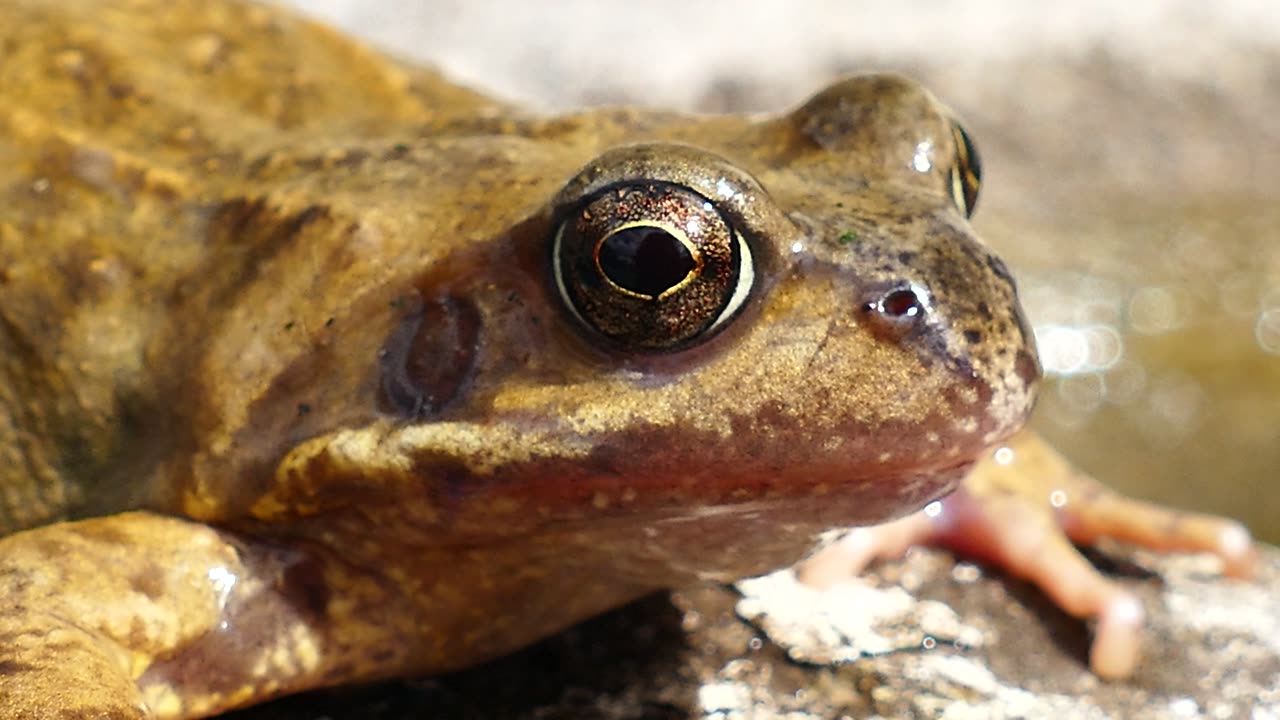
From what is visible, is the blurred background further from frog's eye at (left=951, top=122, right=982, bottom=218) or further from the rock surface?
frog's eye at (left=951, top=122, right=982, bottom=218)

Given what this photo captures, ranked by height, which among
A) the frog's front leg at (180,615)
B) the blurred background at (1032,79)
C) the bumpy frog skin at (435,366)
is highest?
the blurred background at (1032,79)

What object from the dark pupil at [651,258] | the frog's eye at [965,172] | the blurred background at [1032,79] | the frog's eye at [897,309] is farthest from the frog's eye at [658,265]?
the blurred background at [1032,79]

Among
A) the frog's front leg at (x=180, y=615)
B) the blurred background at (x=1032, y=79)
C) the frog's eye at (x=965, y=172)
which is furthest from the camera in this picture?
the blurred background at (x=1032, y=79)

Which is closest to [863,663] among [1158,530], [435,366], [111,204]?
[1158,530]

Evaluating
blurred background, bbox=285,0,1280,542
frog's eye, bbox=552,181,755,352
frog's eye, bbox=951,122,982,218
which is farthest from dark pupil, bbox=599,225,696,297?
blurred background, bbox=285,0,1280,542

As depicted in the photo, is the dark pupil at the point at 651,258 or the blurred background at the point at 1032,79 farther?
the blurred background at the point at 1032,79

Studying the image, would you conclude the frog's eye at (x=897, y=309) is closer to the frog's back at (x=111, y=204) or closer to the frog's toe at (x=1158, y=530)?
the frog's back at (x=111, y=204)

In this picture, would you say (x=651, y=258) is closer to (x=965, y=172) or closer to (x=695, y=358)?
(x=695, y=358)
